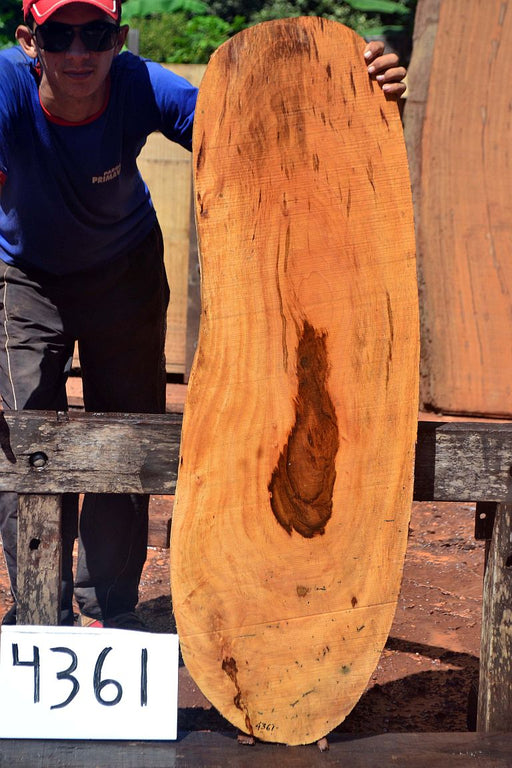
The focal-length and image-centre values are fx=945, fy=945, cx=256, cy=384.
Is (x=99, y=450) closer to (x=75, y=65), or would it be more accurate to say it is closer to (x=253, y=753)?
(x=253, y=753)

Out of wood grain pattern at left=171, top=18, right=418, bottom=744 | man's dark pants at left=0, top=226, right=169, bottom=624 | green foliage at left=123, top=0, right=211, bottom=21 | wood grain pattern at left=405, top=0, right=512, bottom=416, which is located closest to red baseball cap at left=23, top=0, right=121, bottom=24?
wood grain pattern at left=171, top=18, right=418, bottom=744

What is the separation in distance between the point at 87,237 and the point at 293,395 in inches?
33.5

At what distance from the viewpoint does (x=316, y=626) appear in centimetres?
206

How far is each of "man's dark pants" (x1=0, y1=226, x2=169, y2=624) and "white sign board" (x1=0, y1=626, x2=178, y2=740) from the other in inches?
21.0

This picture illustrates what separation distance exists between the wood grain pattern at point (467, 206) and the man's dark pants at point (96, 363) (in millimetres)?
2466

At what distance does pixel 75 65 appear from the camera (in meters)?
2.30

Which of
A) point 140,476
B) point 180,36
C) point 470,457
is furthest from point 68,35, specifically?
point 180,36

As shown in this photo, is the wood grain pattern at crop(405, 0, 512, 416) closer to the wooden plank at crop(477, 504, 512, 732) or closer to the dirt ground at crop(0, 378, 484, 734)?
the dirt ground at crop(0, 378, 484, 734)

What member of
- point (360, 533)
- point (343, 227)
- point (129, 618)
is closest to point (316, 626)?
point (360, 533)

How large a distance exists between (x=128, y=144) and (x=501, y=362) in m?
2.94

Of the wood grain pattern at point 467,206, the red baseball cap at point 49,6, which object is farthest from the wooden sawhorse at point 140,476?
the wood grain pattern at point 467,206

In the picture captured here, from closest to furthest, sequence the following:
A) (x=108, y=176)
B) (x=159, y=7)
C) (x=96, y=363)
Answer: (x=108, y=176) → (x=96, y=363) → (x=159, y=7)

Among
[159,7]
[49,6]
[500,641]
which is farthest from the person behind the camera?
[159,7]

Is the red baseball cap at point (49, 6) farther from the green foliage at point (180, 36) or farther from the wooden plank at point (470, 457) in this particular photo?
the green foliage at point (180, 36)
